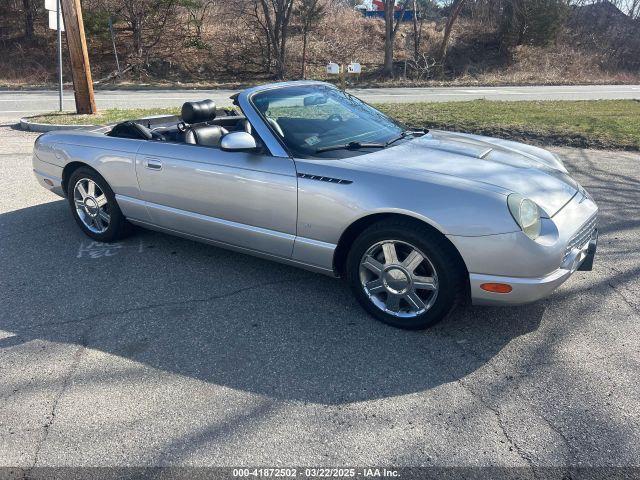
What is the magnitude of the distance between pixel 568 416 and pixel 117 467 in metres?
2.18

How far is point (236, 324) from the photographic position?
351cm

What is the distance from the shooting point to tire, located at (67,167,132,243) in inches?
186

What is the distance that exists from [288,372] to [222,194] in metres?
1.54

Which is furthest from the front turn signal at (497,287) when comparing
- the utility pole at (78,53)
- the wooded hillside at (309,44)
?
the wooded hillside at (309,44)

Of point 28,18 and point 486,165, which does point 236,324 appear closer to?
point 486,165

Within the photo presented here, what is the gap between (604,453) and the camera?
236 cm

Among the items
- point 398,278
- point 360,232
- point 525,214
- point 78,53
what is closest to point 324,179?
point 360,232

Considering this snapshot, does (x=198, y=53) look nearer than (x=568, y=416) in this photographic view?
No

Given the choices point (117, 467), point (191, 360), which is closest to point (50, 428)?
point (117, 467)

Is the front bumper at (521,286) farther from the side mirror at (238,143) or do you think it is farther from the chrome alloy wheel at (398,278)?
the side mirror at (238,143)

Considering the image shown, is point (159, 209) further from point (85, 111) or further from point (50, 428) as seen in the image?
point (85, 111)

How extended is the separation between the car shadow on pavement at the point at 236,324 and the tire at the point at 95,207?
24 centimetres

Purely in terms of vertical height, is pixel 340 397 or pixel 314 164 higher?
pixel 314 164

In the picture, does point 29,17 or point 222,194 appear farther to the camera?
point 29,17
